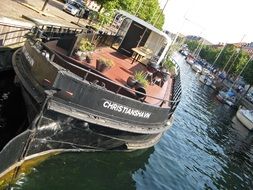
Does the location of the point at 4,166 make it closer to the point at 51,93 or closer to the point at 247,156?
the point at 51,93

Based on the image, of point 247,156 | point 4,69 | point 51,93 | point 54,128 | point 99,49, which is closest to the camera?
point 51,93

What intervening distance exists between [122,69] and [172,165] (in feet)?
17.1

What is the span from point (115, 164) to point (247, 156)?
15.9 metres

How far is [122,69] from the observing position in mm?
15258

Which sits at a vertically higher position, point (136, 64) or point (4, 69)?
point (136, 64)

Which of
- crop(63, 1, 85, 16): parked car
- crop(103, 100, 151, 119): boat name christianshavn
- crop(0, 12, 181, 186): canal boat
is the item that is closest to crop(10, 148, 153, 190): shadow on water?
→ crop(0, 12, 181, 186): canal boat

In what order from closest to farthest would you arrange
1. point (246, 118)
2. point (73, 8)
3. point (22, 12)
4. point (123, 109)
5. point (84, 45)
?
1. point (123, 109)
2. point (84, 45)
3. point (22, 12)
4. point (246, 118)
5. point (73, 8)

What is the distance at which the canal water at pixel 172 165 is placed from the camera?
1079 cm

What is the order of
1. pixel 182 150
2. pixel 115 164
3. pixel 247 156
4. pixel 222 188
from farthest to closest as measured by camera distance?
pixel 247 156 < pixel 182 150 < pixel 222 188 < pixel 115 164

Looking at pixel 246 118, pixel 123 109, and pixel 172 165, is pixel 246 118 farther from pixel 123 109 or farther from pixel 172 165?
pixel 123 109

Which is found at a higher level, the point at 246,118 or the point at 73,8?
the point at 73,8

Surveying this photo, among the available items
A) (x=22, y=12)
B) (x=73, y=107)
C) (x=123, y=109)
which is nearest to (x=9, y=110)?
(x=73, y=107)

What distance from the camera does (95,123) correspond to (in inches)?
404

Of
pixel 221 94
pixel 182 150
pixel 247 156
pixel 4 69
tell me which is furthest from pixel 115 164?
pixel 221 94
